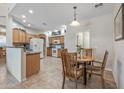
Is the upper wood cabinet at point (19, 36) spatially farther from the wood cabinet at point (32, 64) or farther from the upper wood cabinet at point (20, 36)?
the wood cabinet at point (32, 64)

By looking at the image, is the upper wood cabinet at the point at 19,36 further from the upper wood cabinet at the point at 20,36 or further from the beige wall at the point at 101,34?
the beige wall at the point at 101,34

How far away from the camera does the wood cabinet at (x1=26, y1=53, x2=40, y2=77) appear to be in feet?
13.5

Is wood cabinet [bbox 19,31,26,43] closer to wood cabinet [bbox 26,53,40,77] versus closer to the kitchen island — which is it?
wood cabinet [bbox 26,53,40,77]

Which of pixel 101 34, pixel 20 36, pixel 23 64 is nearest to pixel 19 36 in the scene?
pixel 20 36

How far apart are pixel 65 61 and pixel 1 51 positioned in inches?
263

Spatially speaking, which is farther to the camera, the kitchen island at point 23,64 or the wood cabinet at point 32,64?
the wood cabinet at point 32,64

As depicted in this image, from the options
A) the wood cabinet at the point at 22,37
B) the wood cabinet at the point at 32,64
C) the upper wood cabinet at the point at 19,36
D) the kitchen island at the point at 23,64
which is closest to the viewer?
the kitchen island at the point at 23,64

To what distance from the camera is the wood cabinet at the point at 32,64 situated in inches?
161

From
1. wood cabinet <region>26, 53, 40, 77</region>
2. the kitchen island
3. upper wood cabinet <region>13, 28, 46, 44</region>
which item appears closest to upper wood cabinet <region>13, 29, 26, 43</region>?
upper wood cabinet <region>13, 28, 46, 44</region>

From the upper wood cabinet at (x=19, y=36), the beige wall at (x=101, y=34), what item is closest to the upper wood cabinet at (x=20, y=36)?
the upper wood cabinet at (x=19, y=36)

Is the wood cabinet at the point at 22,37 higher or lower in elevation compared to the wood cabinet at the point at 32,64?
higher

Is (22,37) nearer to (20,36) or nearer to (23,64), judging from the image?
(20,36)

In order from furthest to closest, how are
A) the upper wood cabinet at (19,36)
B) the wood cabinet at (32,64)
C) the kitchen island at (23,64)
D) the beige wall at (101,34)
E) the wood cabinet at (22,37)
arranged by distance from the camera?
the wood cabinet at (22,37)
the upper wood cabinet at (19,36)
the beige wall at (101,34)
the wood cabinet at (32,64)
the kitchen island at (23,64)

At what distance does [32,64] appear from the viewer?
14.3 ft
